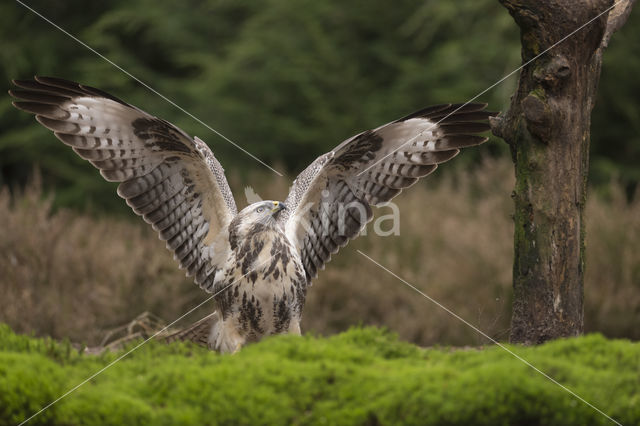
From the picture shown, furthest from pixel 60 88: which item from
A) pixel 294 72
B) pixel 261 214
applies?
pixel 294 72

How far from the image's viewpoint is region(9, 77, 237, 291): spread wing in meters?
4.68

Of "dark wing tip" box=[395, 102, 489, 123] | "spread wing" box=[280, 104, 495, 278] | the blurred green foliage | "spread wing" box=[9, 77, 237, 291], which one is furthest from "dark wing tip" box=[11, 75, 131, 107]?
the blurred green foliage

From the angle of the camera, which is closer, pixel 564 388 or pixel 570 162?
pixel 564 388

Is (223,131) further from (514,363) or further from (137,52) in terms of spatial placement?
(514,363)

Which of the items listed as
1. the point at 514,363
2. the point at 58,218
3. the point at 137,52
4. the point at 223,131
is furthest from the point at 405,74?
the point at 514,363

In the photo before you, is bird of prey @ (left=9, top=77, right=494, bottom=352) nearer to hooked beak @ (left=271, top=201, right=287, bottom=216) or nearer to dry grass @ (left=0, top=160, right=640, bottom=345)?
hooked beak @ (left=271, top=201, right=287, bottom=216)

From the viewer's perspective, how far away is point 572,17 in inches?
153

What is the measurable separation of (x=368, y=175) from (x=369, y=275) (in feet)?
12.0

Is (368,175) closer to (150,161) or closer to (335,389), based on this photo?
(150,161)

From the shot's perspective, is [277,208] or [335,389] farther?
[277,208]

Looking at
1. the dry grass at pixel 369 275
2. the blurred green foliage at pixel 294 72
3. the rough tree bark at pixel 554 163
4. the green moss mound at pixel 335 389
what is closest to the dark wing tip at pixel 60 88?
the green moss mound at pixel 335 389

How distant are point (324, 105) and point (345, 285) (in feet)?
15.2

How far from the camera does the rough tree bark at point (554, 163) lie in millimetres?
3879

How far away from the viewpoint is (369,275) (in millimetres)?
8836
